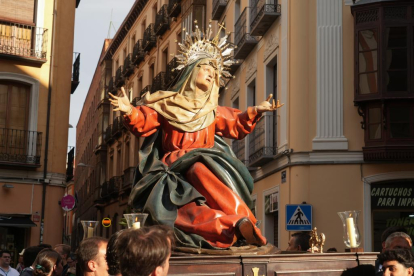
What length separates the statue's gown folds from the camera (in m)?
6.79

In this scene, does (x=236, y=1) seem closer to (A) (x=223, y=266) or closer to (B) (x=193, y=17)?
(B) (x=193, y=17)

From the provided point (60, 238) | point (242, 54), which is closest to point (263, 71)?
point (242, 54)

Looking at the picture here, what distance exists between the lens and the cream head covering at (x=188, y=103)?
25.9ft

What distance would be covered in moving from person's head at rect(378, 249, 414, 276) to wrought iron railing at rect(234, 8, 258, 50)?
15.6 metres

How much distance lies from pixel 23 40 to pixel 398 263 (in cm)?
1768

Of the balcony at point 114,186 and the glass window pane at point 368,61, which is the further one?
the balcony at point 114,186

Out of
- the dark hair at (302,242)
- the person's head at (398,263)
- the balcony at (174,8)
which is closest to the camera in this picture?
the person's head at (398,263)

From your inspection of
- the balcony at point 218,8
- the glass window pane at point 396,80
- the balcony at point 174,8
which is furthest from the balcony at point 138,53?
the glass window pane at point 396,80

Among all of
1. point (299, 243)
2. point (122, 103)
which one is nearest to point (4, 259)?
point (122, 103)

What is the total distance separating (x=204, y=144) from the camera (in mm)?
7953

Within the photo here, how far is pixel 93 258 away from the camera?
4.90 meters

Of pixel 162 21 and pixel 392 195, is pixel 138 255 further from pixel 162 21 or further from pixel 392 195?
pixel 162 21

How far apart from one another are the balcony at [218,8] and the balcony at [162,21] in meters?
5.82

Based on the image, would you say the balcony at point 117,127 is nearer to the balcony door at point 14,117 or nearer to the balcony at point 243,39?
the balcony door at point 14,117
